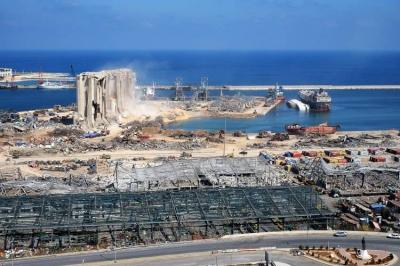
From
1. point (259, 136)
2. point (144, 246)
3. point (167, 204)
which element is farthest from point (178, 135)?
point (144, 246)

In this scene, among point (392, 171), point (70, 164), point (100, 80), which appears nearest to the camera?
point (392, 171)

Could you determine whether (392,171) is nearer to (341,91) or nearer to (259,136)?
(259,136)

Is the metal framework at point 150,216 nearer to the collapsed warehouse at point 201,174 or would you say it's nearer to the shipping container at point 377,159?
the collapsed warehouse at point 201,174

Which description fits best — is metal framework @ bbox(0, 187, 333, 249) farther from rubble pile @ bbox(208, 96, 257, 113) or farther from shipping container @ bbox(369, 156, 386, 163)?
rubble pile @ bbox(208, 96, 257, 113)

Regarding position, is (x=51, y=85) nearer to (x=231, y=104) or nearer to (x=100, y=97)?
(x=231, y=104)

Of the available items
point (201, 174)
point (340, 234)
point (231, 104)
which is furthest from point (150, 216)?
point (231, 104)
